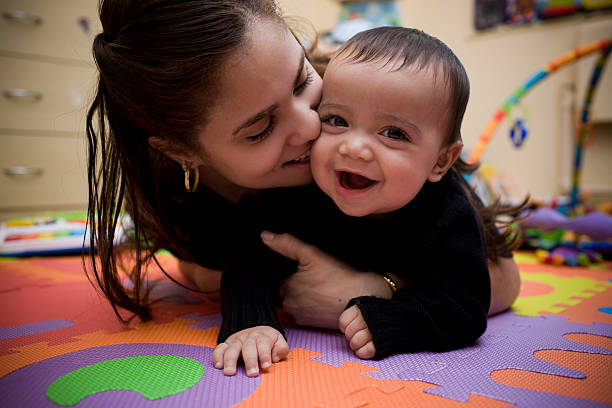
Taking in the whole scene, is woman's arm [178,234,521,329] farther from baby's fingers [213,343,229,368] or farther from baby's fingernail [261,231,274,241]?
baby's fingers [213,343,229,368]

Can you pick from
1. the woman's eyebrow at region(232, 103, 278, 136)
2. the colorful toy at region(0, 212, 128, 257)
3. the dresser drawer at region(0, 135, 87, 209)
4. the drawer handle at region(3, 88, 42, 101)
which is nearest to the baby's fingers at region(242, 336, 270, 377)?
the woman's eyebrow at region(232, 103, 278, 136)

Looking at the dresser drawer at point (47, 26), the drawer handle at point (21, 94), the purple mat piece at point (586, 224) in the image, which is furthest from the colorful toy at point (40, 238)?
the purple mat piece at point (586, 224)

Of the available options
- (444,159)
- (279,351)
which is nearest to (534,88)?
(444,159)

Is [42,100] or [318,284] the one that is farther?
[42,100]

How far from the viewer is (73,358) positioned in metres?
0.65

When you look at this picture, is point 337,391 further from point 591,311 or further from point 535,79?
point 535,79

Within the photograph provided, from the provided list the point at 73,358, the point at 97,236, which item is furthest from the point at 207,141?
the point at 73,358

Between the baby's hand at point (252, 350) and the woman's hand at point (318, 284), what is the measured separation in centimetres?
14

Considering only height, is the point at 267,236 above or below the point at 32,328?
above

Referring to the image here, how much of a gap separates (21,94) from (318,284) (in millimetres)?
2152

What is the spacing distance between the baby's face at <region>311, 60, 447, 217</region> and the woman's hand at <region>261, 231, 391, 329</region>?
13cm

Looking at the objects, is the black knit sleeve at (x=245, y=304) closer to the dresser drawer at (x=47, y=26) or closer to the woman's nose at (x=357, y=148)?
the woman's nose at (x=357, y=148)

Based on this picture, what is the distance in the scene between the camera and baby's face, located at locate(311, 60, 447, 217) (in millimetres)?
681

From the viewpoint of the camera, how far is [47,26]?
7.43 ft
